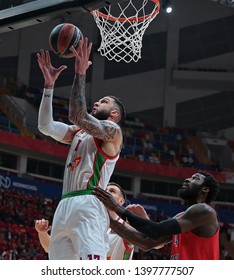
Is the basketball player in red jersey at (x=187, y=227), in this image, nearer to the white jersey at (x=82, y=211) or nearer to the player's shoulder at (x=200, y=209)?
the player's shoulder at (x=200, y=209)

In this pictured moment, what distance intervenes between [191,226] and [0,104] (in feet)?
58.1

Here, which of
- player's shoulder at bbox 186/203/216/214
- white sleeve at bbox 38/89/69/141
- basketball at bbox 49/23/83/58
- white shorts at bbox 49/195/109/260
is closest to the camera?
player's shoulder at bbox 186/203/216/214

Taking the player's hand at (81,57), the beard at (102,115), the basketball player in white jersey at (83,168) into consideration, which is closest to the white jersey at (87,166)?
the basketball player in white jersey at (83,168)

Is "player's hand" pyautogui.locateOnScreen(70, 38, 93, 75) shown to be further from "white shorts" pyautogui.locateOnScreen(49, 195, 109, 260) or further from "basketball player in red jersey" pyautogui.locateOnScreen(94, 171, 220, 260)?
"basketball player in red jersey" pyautogui.locateOnScreen(94, 171, 220, 260)

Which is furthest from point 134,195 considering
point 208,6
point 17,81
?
point 208,6

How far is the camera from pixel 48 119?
4.66 metres

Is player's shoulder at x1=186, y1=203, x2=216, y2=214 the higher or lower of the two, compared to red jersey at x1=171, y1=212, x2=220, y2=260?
higher

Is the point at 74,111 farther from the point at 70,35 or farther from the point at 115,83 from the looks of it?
the point at 115,83

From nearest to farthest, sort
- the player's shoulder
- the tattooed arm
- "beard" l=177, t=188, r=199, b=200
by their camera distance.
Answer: the player's shoulder < "beard" l=177, t=188, r=199, b=200 < the tattooed arm

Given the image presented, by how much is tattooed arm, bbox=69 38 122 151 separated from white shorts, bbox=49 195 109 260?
0.50 metres

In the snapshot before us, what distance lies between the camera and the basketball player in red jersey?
3.53 m

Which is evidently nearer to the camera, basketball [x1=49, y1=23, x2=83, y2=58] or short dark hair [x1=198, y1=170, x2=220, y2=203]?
short dark hair [x1=198, y1=170, x2=220, y2=203]

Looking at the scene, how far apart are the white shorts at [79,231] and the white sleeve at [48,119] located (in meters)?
0.63

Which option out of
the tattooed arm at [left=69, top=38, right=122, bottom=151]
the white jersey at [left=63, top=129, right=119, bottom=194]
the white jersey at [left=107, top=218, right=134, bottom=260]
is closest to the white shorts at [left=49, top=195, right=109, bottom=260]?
the white jersey at [left=63, top=129, right=119, bottom=194]
